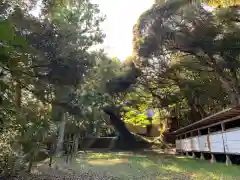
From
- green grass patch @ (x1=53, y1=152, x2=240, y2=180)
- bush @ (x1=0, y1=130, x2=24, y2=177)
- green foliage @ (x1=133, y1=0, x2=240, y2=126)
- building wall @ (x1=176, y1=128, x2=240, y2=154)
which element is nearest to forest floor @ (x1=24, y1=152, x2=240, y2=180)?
green grass patch @ (x1=53, y1=152, x2=240, y2=180)

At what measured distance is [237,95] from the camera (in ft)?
36.9

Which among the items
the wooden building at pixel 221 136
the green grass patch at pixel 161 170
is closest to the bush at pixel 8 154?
the green grass patch at pixel 161 170

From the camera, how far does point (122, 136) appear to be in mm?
22188

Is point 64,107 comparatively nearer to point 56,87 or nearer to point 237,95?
point 56,87

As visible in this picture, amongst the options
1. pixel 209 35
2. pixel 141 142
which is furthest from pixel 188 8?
pixel 141 142

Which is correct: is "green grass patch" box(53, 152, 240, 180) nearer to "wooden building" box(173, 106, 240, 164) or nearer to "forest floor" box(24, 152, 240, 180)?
"forest floor" box(24, 152, 240, 180)

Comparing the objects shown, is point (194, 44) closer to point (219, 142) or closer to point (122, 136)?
point (219, 142)

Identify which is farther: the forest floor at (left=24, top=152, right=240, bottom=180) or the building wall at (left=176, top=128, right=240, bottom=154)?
the building wall at (left=176, top=128, right=240, bottom=154)

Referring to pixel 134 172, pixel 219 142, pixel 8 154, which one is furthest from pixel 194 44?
pixel 8 154

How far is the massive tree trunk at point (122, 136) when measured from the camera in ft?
71.0

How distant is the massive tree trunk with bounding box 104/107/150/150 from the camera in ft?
71.0

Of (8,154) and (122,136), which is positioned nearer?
(8,154)

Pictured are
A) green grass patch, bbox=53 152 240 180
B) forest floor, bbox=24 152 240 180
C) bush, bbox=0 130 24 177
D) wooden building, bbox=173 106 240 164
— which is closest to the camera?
bush, bbox=0 130 24 177

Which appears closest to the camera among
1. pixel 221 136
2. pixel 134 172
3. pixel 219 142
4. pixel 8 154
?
pixel 8 154
